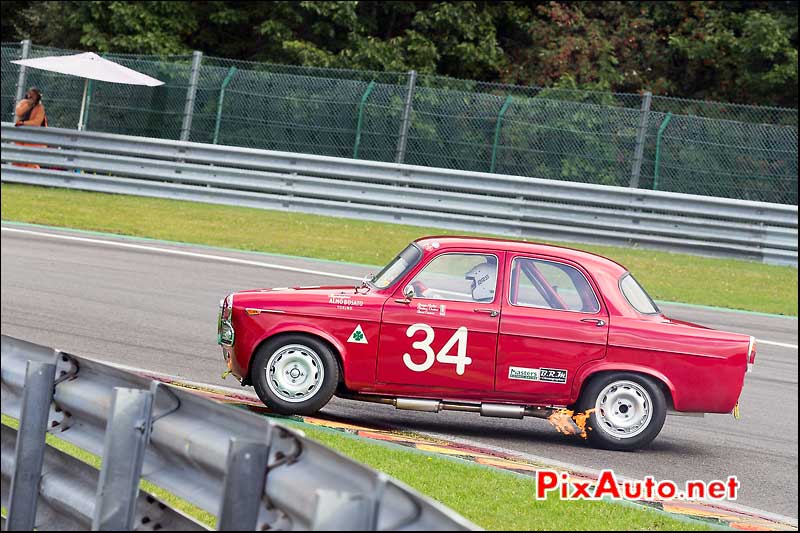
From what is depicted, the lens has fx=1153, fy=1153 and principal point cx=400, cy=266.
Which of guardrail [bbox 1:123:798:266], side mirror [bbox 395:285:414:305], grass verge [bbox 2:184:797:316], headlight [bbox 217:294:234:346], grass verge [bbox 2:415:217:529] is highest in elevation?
guardrail [bbox 1:123:798:266]

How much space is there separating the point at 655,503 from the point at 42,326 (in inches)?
253

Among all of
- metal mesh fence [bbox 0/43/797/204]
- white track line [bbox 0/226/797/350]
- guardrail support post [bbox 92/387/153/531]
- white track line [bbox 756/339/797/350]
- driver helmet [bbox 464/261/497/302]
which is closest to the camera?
guardrail support post [bbox 92/387/153/531]

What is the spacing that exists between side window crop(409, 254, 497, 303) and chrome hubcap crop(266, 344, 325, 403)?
2.97ft

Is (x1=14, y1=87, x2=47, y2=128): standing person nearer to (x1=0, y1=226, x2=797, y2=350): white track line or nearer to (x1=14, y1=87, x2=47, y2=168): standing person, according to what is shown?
(x1=14, y1=87, x2=47, y2=168): standing person

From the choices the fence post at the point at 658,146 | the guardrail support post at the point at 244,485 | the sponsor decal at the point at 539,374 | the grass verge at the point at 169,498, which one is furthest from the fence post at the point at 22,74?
the guardrail support post at the point at 244,485

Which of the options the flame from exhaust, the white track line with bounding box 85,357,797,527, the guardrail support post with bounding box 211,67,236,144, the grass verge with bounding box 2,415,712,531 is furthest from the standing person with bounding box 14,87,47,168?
the grass verge with bounding box 2,415,712,531

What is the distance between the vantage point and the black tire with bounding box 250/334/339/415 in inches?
320

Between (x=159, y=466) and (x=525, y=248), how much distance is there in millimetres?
4940

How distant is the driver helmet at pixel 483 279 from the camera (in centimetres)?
845

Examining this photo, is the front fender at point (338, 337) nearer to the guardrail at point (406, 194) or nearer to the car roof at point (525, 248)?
the car roof at point (525, 248)

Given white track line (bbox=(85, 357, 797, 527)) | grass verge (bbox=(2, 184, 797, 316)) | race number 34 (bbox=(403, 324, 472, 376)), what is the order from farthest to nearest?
grass verge (bbox=(2, 184, 797, 316)), race number 34 (bbox=(403, 324, 472, 376)), white track line (bbox=(85, 357, 797, 527))

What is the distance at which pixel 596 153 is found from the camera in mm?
21109

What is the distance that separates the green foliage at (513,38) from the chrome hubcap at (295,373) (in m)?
20.8

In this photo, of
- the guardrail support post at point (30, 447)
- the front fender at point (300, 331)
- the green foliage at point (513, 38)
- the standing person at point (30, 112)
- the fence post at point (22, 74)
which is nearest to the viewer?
the guardrail support post at point (30, 447)
